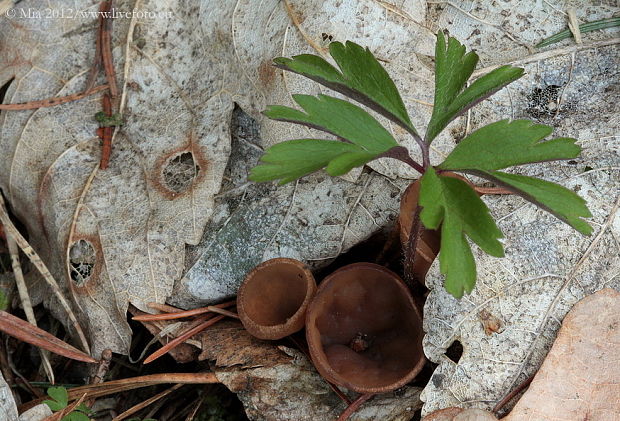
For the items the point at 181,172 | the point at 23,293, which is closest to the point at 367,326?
the point at 181,172

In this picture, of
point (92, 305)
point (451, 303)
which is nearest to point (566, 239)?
point (451, 303)

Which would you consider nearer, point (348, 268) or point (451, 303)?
point (451, 303)

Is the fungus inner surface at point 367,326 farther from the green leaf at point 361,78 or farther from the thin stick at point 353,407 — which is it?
the green leaf at point 361,78

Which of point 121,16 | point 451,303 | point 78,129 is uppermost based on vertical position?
point 121,16

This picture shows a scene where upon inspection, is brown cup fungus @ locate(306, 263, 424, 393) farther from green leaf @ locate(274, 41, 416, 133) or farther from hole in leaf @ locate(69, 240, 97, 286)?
hole in leaf @ locate(69, 240, 97, 286)

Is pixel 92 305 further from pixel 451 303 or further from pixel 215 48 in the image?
pixel 451 303

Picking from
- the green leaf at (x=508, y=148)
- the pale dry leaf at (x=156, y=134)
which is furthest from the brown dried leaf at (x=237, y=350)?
the green leaf at (x=508, y=148)

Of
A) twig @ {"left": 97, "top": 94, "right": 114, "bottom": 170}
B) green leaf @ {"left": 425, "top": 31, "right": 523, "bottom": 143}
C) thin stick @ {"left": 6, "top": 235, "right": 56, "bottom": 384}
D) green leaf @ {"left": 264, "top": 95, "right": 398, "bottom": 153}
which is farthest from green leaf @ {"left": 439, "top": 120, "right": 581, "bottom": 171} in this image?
thin stick @ {"left": 6, "top": 235, "right": 56, "bottom": 384}
